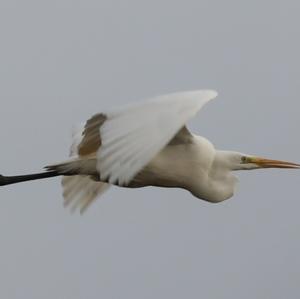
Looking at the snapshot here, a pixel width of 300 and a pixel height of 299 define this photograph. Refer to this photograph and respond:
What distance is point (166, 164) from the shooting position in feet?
37.7

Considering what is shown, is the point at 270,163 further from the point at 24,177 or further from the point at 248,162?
the point at 24,177

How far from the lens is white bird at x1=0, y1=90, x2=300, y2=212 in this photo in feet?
28.8

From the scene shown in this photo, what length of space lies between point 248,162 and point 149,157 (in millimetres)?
4218

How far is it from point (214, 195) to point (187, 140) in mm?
794

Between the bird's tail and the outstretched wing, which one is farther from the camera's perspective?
the bird's tail

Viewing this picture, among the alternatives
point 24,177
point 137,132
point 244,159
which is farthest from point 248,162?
point 137,132

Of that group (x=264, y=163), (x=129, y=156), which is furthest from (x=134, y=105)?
(x=264, y=163)

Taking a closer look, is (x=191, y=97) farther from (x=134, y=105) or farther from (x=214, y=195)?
(x=214, y=195)

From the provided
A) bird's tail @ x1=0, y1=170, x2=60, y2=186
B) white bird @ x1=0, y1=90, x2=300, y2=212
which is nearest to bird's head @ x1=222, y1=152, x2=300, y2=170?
white bird @ x1=0, y1=90, x2=300, y2=212

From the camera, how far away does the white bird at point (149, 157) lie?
8.79 m

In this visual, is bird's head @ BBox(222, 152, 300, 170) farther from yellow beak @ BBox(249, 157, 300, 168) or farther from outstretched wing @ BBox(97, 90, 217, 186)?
outstretched wing @ BBox(97, 90, 217, 186)

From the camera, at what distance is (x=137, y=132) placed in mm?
8945

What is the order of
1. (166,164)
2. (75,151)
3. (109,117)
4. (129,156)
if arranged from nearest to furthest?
(129,156)
(109,117)
(166,164)
(75,151)

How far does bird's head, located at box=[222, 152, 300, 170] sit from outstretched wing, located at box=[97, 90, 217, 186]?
254 centimetres
